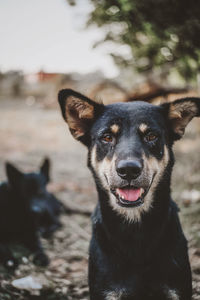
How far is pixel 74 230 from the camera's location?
4.91 m

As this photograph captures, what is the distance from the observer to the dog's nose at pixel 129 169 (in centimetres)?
249

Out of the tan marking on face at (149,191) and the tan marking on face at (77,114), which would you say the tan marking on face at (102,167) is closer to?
the tan marking on face at (149,191)

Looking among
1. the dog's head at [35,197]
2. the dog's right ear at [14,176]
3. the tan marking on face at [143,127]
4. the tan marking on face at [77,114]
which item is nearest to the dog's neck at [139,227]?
the tan marking on face at [143,127]

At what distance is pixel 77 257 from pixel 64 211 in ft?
5.19

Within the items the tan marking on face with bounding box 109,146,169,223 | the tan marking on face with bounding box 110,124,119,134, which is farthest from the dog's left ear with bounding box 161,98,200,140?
the tan marking on face with bounding box 110,124,119,134

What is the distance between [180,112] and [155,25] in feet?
Answer: 5.93

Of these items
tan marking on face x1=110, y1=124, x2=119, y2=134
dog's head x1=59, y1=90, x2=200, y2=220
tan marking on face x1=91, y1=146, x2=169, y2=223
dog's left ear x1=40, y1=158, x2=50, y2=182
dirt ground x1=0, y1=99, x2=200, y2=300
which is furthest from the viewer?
dog's left ear x1=40, y1=158, x2=50, y2=182

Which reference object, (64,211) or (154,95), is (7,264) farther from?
(154,95)

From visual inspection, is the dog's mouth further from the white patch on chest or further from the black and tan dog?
the white patch on chest

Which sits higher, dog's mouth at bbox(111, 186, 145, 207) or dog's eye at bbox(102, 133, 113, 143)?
dog's eye at bbox(102, 133, 113, 143)

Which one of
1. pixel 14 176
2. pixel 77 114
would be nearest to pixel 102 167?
pixel 77 114

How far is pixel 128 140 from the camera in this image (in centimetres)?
279

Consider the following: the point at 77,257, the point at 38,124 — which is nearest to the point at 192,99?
the point at 77,257

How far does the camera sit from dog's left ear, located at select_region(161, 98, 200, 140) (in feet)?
9.62
